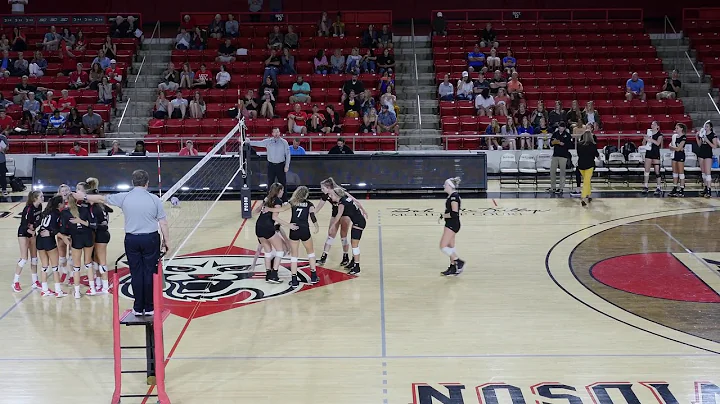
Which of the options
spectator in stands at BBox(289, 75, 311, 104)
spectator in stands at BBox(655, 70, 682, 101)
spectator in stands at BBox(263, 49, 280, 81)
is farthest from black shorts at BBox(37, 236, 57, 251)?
spectator in stands at BBox(655, 70, 682, 101)

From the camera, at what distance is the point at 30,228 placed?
14.5 m

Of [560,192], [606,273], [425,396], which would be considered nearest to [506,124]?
[560,192]

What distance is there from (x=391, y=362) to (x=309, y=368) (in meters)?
1.06

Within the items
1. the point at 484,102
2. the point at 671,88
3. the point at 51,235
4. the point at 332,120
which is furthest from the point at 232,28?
the point at 51,235

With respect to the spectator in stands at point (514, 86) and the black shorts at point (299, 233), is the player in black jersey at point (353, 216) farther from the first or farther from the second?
the spectator in stands at point (514, 86)

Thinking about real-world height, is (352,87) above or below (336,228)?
above

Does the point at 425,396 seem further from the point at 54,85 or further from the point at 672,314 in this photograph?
the point at 54,85

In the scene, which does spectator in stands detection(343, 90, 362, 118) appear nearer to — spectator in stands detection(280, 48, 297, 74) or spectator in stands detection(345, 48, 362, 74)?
spectator in stands detection(345, 48, 362, 74)

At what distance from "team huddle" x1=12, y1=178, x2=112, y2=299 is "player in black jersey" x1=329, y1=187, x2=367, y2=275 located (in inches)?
157

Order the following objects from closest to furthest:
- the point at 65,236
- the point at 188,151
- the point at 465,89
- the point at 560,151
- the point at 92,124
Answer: the point at 65,236, the point at 560,151, the point at 188,151, the point at 92,124, the point at 465,89

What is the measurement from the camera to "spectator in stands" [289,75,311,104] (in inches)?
1170

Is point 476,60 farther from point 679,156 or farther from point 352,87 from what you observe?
point 679,156

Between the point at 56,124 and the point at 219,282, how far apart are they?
15.4 meters

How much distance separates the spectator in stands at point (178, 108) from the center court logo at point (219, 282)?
12.5m
